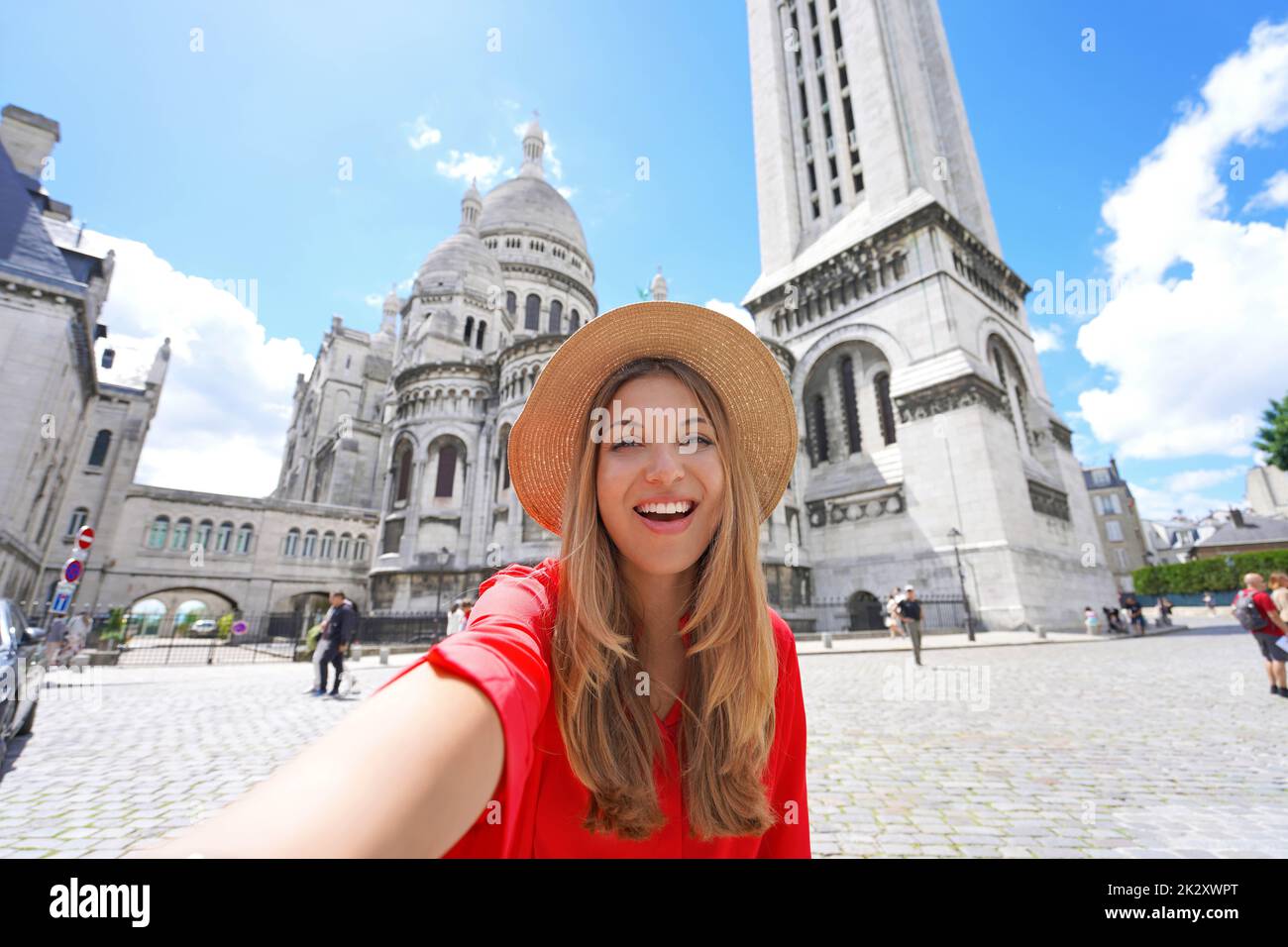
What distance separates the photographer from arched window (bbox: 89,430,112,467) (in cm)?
2894

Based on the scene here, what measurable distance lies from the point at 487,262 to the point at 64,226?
21.3 metres

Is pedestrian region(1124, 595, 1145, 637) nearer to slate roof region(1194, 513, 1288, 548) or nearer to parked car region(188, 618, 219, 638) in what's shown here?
slate roof region(1194, 513, 1288, 548)

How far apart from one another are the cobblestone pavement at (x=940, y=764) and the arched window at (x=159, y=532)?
2253 centimetres

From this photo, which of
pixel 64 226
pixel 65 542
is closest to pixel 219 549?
pixel 65 542

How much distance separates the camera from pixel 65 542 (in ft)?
86.3

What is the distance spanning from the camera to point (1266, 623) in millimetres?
8023

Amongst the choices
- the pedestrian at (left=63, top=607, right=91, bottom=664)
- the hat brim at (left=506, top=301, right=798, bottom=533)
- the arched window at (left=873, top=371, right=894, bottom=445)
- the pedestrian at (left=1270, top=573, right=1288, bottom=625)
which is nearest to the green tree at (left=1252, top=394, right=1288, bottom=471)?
the arched window at (left=873, top=371, right=894, bottom=445)

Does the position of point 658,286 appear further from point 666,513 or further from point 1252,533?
point 1252,533

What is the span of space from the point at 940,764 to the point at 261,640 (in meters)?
30.9

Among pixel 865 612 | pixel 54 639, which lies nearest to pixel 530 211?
pixel 865 612

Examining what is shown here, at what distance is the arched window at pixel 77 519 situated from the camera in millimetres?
27125

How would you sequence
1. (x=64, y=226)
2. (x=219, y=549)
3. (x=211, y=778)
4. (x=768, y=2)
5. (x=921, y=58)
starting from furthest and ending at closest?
(x=768, y=2)
(x=921, y=58)
(x=219, y=549)
(x=64, y=226)
(x=211, y=778)

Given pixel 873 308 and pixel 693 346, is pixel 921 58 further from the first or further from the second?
pixel 693 346

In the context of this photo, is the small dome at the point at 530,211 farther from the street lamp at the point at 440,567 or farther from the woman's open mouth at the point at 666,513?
the woman's open mouth at the point at 666,513
